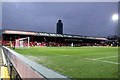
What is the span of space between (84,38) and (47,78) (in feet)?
208

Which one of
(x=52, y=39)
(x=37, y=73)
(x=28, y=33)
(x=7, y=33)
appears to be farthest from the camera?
(x=52, y=39)

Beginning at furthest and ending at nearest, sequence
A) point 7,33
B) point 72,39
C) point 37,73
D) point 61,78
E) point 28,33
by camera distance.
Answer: point 72,39, point 28,33, point 7,33, point 37,73, point 61,78

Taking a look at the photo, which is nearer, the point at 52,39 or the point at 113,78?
the point at 113,78

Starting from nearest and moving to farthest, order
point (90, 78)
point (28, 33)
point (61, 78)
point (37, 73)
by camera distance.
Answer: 1. point (61, 78)
2. point (37, 73)
3. point (90, 78)
4. point (28, 33)

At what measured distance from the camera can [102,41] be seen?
7150 cm

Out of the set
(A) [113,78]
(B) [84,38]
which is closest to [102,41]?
(B) [84,38]

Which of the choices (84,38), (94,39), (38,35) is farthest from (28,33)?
(94,39)

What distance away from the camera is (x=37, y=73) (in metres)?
2.41

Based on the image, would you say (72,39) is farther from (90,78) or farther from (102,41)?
(90,78)

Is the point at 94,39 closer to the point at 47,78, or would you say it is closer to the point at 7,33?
the point at 7,33

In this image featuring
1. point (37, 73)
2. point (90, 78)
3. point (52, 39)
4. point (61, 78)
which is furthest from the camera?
point (52, 39)

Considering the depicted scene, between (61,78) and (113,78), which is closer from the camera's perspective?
(61,78)

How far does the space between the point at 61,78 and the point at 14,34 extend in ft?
156

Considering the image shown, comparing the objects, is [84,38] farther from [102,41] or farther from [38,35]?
[38,35]
